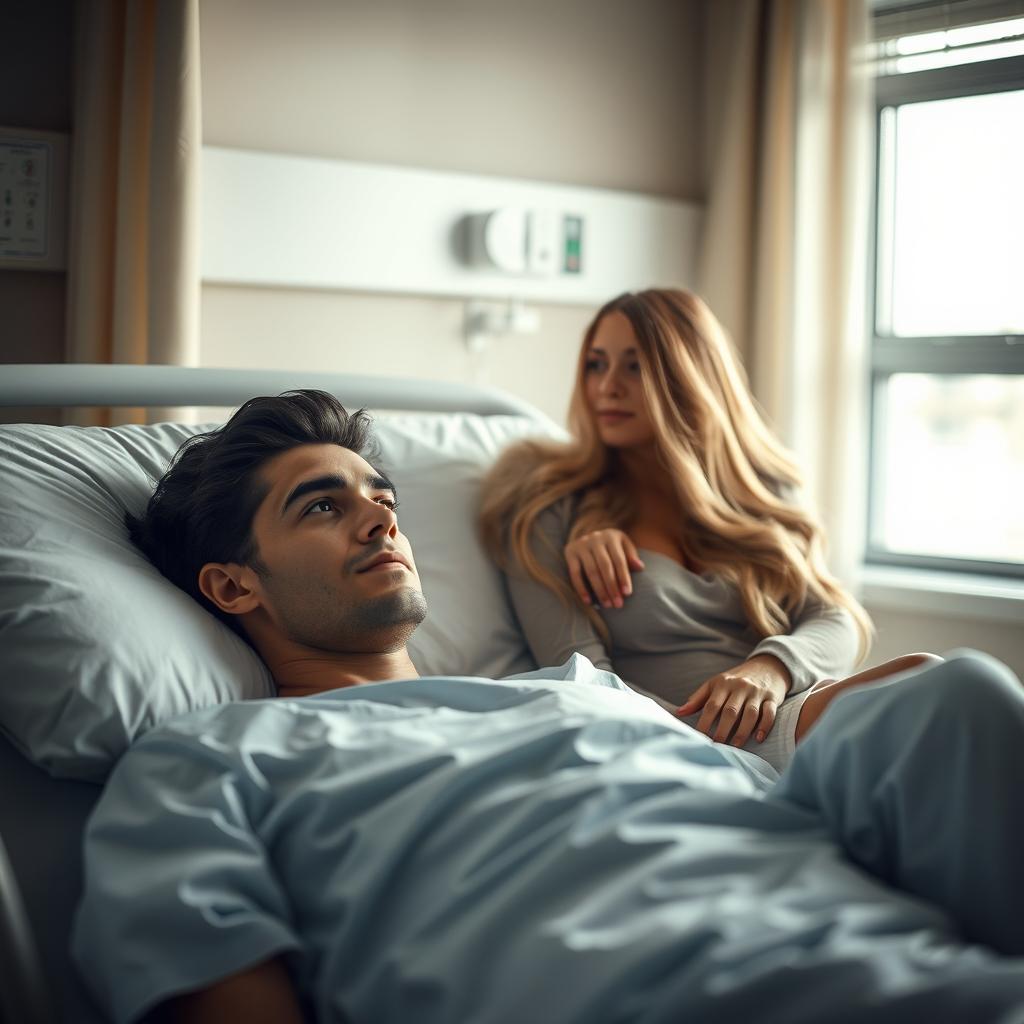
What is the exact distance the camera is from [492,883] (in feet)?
3.20

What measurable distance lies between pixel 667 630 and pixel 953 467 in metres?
1.49

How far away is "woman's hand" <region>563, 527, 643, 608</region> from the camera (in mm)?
1854

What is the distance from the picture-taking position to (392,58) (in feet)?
8.23

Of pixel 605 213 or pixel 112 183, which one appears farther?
pixel 605 213

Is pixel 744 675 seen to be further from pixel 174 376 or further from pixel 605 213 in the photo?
pixel 605 213

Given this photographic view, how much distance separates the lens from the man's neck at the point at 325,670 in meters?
1.43

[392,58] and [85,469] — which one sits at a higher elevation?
[392,58]

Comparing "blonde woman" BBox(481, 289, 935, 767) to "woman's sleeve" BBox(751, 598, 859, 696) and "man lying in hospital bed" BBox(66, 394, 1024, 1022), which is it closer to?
"woman's sleeve" BBox(751, 598, 859, 696)

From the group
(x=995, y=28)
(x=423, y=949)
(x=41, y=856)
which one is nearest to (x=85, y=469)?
(x=41, y=856)

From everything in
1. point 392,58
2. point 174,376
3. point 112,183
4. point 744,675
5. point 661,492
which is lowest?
point 744,675

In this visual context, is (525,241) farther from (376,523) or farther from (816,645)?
(376,523)

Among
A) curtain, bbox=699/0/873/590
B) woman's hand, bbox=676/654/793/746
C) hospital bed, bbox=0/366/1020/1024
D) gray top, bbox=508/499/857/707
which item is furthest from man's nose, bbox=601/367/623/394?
curtain, bbox=699/0/873/590

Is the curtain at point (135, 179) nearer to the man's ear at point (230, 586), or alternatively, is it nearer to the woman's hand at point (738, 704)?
the man's ear at point (230, 586)

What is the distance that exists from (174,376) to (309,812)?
88cm
